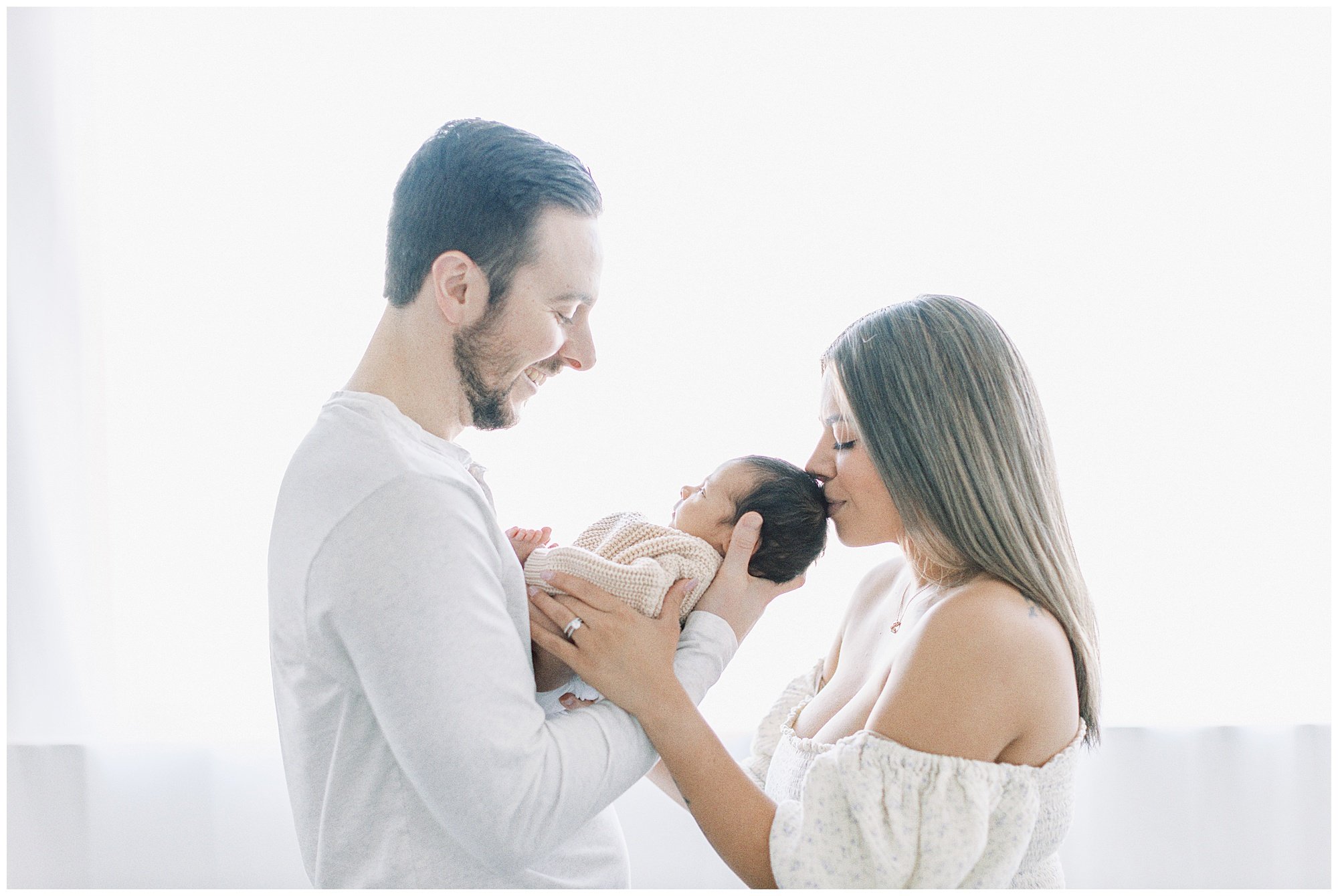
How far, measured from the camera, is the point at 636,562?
4.49ft

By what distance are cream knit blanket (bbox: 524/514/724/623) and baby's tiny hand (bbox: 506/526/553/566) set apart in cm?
5

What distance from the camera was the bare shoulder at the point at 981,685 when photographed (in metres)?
1.23

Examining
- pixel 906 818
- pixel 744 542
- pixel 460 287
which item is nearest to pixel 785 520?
pixel 744 542

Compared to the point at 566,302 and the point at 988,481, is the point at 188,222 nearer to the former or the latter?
the point at 566,302

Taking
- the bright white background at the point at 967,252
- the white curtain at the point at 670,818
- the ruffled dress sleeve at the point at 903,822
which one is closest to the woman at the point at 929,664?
the ruffled dress sleeve at the point at 903,822

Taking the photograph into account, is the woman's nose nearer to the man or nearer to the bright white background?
the man

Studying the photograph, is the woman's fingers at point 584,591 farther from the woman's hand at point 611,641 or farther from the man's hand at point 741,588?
the man's hand at point 741,588

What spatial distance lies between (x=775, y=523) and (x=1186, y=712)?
1.63 metres

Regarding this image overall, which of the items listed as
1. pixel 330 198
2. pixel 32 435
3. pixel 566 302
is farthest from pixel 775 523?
pixel 32 435

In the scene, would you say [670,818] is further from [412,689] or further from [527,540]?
[412,689]

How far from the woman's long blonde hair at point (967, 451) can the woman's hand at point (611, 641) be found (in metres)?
0.39

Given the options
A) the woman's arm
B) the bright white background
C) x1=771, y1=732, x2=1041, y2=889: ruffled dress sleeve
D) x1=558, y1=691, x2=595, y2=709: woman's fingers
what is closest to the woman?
x1=771, y1=732, x2=1041, y2=889: ruffled dress sleeve

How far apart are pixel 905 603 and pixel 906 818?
420 mm

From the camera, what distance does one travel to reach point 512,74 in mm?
2482
